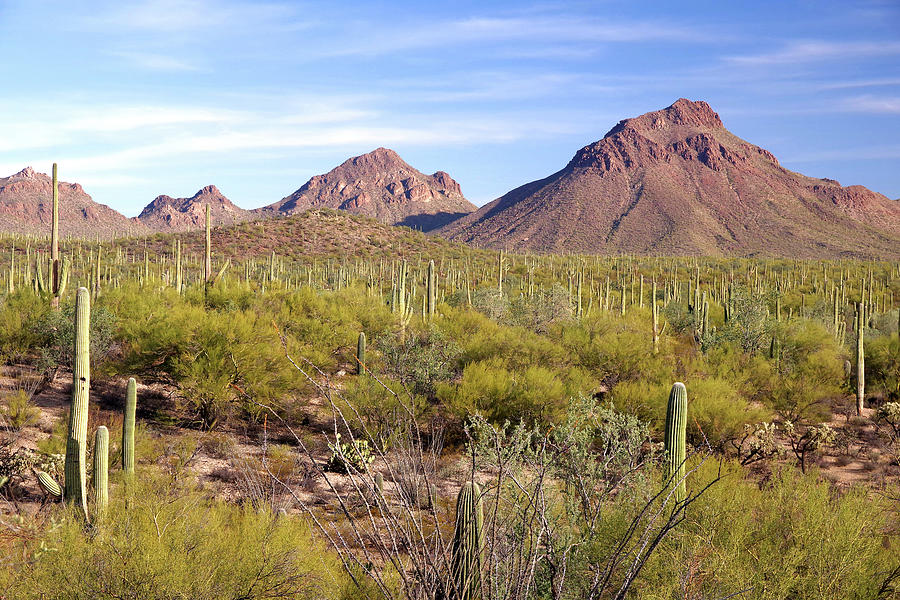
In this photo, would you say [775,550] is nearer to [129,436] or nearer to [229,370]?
[129,436]

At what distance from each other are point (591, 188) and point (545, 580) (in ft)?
388

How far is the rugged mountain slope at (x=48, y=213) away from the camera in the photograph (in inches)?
4414

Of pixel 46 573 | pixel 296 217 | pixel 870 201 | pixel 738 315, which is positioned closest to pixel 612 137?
pixel 870 201

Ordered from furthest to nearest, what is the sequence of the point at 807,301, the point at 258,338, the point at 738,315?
the point at 807,301 < the point at 738,315 < the point at 258,338

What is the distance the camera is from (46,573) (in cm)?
587

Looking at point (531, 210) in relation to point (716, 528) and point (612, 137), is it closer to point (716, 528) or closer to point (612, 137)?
point (612, 137)

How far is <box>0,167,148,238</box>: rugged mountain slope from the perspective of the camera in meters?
112

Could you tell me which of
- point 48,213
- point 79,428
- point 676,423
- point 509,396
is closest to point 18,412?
point 79,428

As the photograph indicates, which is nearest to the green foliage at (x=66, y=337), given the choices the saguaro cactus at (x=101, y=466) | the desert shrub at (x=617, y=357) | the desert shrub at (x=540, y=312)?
the saguaro cactus at (x=101, y=466)

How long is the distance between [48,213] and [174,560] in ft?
463

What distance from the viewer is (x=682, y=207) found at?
357ft

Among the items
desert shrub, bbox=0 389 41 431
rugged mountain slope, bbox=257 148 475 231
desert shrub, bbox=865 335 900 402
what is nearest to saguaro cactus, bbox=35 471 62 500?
desert shrub, bbox=0 389 41 431

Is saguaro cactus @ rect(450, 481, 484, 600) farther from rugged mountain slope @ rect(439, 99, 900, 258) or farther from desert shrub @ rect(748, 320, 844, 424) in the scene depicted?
rugged mountain slope @ rect(439, 99, 900, 258)

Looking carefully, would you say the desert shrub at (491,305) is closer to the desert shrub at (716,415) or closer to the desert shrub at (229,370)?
the desert shrub at (716,415)
